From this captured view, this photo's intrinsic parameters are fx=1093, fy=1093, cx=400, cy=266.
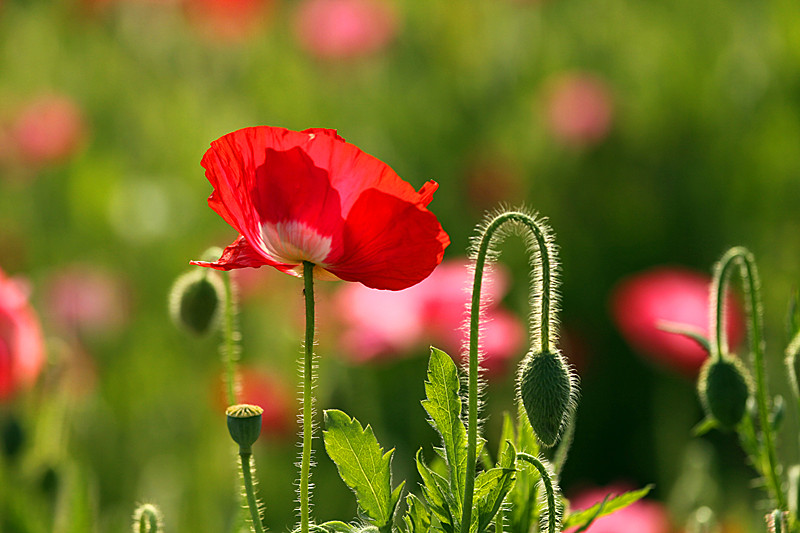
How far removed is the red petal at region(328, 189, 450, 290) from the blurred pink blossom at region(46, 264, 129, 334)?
84.7 inches

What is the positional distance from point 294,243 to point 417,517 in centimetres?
21

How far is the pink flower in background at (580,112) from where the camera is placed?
3170 mm

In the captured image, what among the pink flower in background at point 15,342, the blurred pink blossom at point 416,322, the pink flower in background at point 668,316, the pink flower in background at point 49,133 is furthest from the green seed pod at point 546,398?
the pink flower in background at point 49,133

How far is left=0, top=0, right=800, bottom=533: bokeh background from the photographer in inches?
88.4

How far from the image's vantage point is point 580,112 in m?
3.22

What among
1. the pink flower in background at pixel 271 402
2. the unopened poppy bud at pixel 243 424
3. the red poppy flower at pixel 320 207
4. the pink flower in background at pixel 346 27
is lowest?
the pink flower in background at pixel 271 402

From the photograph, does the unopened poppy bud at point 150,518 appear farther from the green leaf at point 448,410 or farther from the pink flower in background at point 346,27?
the pink flower in background at point 346,27

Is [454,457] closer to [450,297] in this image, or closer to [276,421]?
[450,297]

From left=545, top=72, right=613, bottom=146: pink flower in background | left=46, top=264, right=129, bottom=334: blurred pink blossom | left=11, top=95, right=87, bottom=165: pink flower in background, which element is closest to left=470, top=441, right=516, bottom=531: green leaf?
left=46, top=264, right=129, bottom=334: blurred pink blossom

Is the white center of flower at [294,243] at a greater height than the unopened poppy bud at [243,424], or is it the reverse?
the white center of flower at [294,243]

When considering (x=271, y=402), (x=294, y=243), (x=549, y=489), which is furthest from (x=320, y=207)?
(x=271, y=402)

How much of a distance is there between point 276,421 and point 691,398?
0.98 meters

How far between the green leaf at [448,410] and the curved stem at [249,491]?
124mm

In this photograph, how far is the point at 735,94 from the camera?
3.34 m
